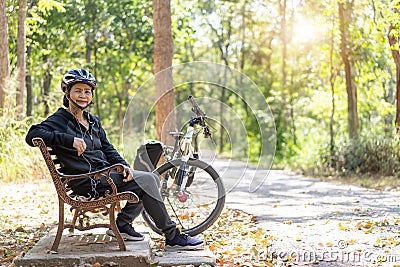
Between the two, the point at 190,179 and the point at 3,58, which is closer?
the point at 190,179

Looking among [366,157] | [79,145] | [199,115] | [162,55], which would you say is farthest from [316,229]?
[366,157]

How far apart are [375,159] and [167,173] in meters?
8.84

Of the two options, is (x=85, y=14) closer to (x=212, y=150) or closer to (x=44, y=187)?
(x=44, y=187)

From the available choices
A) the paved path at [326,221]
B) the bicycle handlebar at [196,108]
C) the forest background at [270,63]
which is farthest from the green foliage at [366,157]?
the bicycle handlebar at [196,108]

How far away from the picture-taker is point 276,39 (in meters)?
30.4

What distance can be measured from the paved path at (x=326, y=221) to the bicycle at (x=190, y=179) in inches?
27.2

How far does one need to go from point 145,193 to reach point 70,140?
77 cm

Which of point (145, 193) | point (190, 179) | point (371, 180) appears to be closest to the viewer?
point (145, 193)

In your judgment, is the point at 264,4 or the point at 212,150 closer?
the point at 212,150

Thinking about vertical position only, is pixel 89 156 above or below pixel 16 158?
above

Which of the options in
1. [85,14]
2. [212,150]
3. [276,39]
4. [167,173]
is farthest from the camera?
[276,39]

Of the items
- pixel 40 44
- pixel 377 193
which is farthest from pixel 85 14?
pixel 377 193

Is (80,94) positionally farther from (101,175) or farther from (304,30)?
(304,30)

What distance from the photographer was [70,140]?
4.88 m
